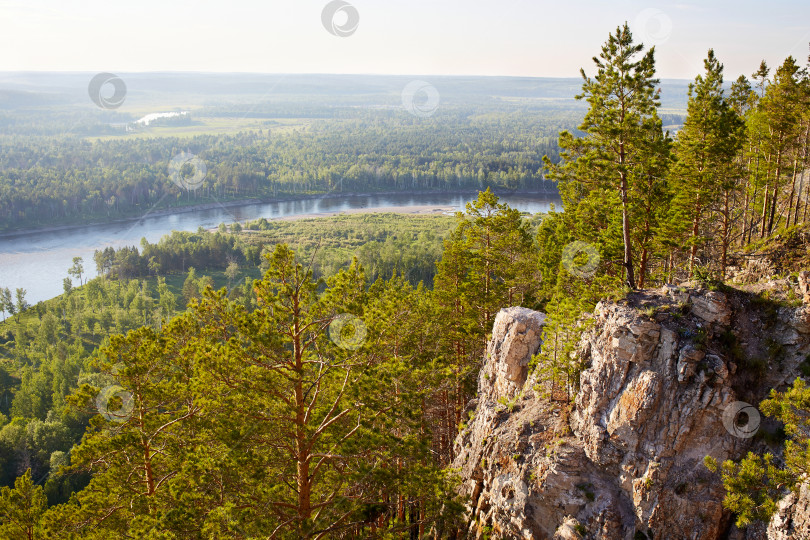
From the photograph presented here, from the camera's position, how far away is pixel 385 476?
547 inches

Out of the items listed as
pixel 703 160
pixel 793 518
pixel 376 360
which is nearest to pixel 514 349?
pixel 376 360

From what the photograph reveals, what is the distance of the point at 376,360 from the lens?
1572 centimetres

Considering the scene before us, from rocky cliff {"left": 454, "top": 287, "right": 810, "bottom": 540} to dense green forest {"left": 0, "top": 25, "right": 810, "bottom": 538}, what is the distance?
93 centimetres

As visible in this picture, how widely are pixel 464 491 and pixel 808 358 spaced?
449 inches

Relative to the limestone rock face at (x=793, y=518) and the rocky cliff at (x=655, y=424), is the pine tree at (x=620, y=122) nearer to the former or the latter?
the rocky cliff at (x=655, y=424)

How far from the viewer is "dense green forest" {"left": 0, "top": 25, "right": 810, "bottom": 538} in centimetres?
1377

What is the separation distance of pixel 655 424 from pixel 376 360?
7.95 meters

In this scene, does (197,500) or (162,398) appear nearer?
(197,500)

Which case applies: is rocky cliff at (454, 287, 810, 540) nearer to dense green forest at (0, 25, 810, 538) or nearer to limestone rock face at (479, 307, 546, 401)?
dense green forest at (0, 25, 810, 538)

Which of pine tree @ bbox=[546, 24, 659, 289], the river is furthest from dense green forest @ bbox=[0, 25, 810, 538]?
the river

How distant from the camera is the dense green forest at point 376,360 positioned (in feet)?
45.2

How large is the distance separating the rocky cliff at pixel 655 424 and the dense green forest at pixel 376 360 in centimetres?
93

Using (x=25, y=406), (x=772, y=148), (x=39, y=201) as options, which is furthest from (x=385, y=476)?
(x=39, y=201)

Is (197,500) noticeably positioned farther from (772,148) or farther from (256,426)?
(772,148)
